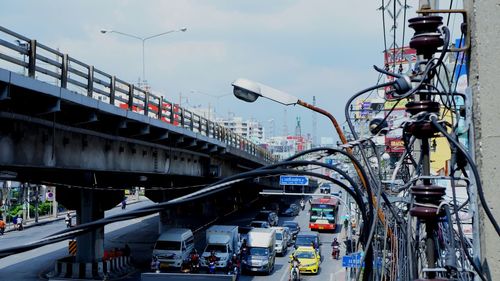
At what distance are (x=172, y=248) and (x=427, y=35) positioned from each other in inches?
1229

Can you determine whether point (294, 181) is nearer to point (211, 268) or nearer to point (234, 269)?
point (234, 269)

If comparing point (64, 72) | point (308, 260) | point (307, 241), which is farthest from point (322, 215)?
point (64, 72)

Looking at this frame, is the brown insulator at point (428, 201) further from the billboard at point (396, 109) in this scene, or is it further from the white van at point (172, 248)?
the white van at point (172, 248)

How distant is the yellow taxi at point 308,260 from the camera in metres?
33.2

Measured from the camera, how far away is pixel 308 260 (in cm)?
3356

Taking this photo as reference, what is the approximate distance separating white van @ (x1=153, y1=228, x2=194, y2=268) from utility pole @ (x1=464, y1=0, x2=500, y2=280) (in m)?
30.2

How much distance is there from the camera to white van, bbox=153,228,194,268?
110ft

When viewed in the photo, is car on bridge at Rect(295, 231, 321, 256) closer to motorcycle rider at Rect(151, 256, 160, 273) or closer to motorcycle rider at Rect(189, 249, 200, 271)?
motorcycle rider at Rect(189, 249, 200, 271)

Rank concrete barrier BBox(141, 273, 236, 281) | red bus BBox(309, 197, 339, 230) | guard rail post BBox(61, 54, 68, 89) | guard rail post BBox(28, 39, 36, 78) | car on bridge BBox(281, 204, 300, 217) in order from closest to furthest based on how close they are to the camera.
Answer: concrete barrier BBox(141, 273, 236, 281), guard rail post BBox(28, 39, 36, 78), guard rail post BBox(61, 54, 68, 89), red bus BBox(309, 197, 339, 230), car on bridge BBox(281, 204, 300, 217)

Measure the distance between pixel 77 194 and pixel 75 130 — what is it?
42.6ft

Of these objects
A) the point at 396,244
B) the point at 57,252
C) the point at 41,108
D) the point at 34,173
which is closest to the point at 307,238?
the point at 57,252

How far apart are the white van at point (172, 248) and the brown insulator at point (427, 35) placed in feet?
99.8

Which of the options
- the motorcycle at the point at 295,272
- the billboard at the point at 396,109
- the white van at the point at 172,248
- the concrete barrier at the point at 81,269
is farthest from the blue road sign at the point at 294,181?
the concrete barrier at the point at 81,269

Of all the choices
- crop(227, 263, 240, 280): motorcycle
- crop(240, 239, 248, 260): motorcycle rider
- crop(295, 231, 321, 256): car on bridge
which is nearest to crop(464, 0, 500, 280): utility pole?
crop(227, 263, 240, 280): motorcycle
